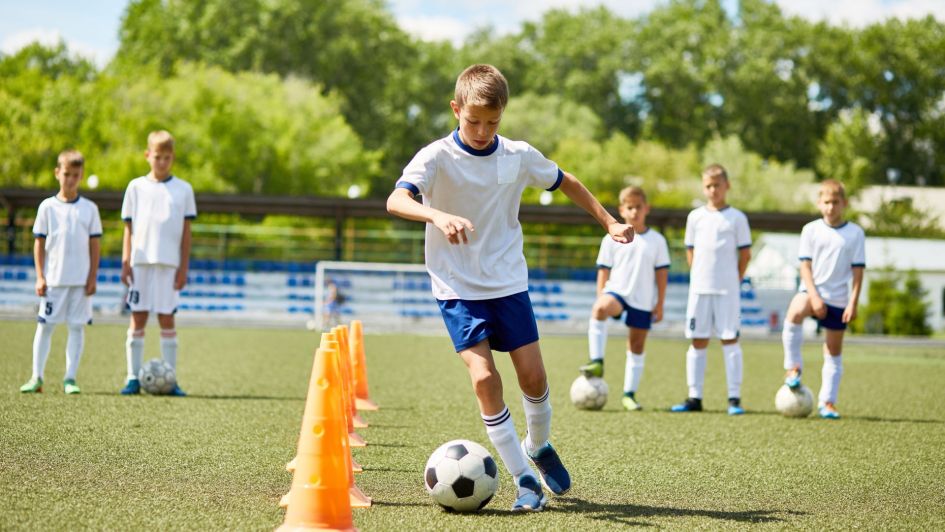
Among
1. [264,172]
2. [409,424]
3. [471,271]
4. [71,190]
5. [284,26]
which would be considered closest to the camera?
[471,271]

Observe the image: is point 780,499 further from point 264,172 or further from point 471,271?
point 264,172

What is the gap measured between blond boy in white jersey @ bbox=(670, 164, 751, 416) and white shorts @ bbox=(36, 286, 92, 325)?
5206 millimetres

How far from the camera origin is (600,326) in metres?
10.3

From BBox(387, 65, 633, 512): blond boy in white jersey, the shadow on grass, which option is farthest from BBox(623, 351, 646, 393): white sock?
BBox(387, 65, 633, 512): blond boy in white jersey

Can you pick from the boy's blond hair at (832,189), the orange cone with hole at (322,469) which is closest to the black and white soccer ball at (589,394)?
the boy's blond hair at (832,189)

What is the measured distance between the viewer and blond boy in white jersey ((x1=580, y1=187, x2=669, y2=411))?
32.9 ft

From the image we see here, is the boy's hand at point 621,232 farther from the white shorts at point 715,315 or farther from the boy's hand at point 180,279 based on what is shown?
the boy's hand at point 180,279

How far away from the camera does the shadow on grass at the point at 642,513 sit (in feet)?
16.0

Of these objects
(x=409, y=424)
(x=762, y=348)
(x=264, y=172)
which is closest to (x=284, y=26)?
(x=264, y=172)

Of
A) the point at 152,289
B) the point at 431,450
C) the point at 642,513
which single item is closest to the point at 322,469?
the point at 642,513

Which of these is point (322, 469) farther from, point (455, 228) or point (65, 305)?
point (65, 305)

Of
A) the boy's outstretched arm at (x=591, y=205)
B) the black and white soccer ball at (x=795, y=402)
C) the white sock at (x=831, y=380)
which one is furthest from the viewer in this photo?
the white sock at (x=831, y=380)

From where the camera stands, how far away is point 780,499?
5.49 m

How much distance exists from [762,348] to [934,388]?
1039cm
